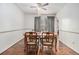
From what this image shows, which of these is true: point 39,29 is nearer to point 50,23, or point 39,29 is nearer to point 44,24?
point 44,24

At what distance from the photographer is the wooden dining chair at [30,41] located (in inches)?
96.5

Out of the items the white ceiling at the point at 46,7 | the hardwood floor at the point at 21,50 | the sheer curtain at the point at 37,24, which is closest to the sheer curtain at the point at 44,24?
the sheer curtain at the point at 37,24

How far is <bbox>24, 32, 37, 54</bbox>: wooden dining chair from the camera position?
245 cm

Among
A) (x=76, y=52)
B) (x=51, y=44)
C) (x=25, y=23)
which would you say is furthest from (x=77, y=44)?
(x=25, y=23)

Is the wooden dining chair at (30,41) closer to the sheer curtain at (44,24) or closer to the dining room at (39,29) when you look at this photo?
the dining room at (39,29)

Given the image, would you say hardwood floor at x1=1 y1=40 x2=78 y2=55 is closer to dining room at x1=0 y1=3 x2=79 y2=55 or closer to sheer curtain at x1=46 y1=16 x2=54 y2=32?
dining room at x1=0 y1=3 x2=79 y2=55

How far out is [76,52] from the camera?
2.38 metres

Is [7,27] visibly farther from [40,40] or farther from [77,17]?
[77,17]

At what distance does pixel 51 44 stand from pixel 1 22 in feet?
3.79

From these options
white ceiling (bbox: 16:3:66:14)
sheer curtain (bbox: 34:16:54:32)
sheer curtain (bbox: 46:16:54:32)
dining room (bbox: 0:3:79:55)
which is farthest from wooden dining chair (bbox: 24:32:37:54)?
white ceiling (bbox: 16:3:66:14)

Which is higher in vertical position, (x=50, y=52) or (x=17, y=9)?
(x=17, y=9)

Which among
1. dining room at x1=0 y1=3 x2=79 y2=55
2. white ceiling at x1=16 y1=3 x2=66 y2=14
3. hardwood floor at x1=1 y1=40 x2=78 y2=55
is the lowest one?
hardwood floor at x1=1 y1=40 x2=78 y2=55

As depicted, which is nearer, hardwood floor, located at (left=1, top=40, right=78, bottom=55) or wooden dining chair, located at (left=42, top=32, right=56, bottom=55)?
hardwood floor, located at (left=1, top=40, right=78, bottom=55)

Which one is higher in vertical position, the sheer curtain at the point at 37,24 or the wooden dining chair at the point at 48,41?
the sheer curtain at the point at 37,24
